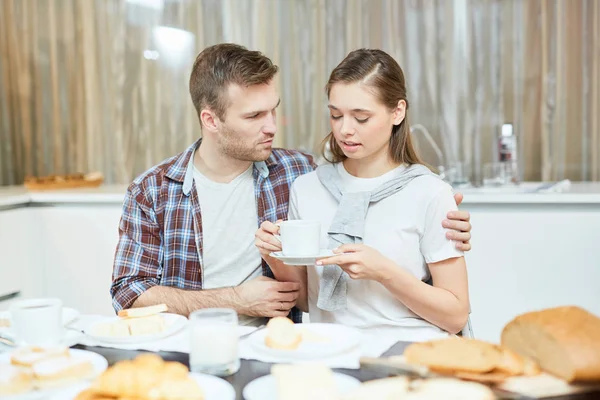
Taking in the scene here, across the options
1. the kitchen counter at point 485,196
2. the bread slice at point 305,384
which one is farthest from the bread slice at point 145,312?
the kitchen counter at point 485,196

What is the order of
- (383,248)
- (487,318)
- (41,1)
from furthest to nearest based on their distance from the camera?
(41,1) < (487,318) < (383,248)

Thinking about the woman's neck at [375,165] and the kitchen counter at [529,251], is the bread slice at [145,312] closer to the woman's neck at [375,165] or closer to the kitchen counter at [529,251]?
the woman's neck at [375,165]

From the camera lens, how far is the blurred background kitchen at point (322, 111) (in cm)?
257

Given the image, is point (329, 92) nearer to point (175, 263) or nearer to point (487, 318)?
point (175, 263)

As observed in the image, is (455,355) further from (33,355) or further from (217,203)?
(217,203)

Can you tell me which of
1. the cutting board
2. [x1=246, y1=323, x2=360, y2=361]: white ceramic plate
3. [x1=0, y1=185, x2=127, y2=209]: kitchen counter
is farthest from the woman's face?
[x1=0, y1=185, x2=127, y2=209]: kitchen counter

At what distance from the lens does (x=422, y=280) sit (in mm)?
1684

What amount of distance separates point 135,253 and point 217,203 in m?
0.27

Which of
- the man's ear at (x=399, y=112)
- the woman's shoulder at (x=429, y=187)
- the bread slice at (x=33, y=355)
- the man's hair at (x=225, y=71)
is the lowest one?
the bread slice at (x=33, y=355)

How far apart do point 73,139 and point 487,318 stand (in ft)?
8.11

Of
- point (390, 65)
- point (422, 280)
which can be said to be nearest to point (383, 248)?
point (422, 280)

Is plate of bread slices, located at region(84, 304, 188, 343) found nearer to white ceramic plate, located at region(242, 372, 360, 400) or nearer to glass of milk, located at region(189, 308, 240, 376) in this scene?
glass of milk, located at region(189, 308, 240, 376)

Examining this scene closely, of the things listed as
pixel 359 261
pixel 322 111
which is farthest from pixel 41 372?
pixel 322 111

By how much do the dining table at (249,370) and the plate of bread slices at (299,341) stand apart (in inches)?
1.5
